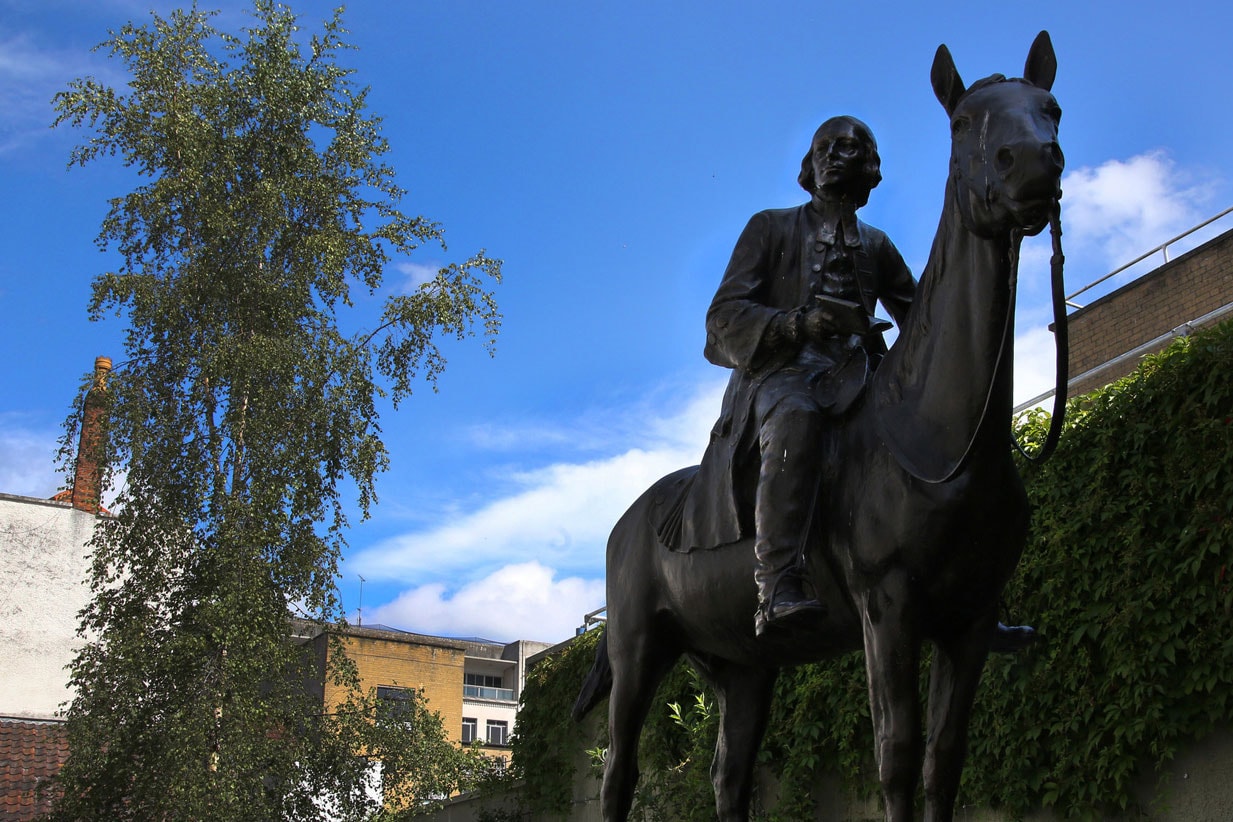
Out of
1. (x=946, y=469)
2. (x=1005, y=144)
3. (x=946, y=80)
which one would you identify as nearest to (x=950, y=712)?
(x=946, y=469)

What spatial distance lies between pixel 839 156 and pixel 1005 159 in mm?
1139

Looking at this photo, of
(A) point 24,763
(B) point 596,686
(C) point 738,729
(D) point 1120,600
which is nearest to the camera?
(C) point 738,729

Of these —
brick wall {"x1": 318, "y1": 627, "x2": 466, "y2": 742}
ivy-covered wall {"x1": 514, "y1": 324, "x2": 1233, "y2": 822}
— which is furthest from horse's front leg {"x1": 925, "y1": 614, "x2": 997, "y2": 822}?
brick wall {"x1": 318, "y1": 627, "x2": 466, "y2": 742}

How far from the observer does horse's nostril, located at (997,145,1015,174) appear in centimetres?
331

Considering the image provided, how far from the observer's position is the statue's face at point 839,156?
4430 millimetres

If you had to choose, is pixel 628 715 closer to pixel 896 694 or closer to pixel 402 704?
pixel 896 694

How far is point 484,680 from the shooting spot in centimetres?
5806

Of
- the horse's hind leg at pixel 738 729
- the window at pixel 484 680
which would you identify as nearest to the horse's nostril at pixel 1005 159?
the horse's hind leg at pixel 738 729

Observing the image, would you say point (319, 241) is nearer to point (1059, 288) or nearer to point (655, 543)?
point (655, 543)

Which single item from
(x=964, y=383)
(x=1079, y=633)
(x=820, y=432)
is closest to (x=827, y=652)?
(x=820, y=432)

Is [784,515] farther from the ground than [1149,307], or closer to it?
closer to it

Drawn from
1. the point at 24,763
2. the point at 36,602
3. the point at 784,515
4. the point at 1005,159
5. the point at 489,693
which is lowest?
the point at 24,763

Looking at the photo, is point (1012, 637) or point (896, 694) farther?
point (1012, 637)

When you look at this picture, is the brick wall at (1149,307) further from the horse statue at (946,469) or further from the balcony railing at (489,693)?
the balcony railing at (489,693)
